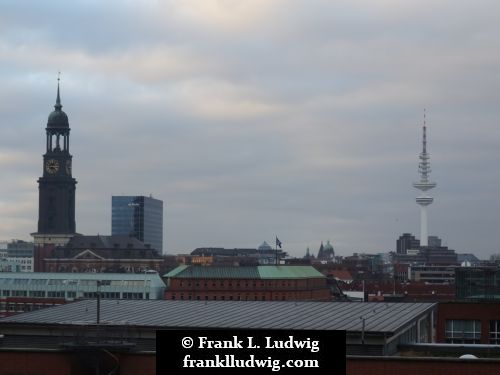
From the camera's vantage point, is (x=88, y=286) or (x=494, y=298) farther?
(x=88, y=286)

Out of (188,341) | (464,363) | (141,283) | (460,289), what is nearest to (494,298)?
(460,289)

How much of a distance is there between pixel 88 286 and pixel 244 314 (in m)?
121

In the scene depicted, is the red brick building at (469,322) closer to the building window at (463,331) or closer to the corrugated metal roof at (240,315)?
the building window at (463,331)

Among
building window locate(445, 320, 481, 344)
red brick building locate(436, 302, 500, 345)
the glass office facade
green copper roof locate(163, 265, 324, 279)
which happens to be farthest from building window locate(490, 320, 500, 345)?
green copper roof locate(163, 265, 324, 279)

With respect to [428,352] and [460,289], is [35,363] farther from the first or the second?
[460,289]

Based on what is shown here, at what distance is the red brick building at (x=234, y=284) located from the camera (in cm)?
18838

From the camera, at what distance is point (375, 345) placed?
5081 cm

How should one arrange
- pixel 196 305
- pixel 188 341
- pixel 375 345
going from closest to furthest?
pixel 188 341
pixel 375 345
pixel 196 305

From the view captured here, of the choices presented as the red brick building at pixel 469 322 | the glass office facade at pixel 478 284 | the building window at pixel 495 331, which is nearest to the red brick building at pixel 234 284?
the glass office facade at pixel 478 284

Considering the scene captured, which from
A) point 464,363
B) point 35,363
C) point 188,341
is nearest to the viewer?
point 188,341
